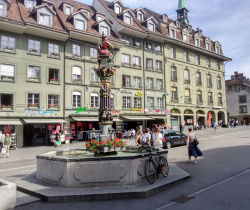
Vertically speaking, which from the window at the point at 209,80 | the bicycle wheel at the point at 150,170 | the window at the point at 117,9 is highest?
the window at the point at 117,9

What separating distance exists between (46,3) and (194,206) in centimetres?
2732

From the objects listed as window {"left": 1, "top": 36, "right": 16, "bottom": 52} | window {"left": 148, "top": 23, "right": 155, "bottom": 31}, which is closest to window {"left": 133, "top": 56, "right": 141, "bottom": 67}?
window {"left": 148, "top": 23, "right": 155, "bottom": 31}

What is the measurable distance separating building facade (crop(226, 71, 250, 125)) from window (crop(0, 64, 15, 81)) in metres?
53.7

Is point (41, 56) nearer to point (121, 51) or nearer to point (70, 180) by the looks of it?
point (121, 51)

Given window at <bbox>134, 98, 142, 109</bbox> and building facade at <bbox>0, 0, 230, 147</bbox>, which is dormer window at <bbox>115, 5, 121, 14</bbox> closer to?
building facade at <bbox>0, 0, 230, 147</bbox>

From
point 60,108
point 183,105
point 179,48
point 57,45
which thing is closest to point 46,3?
point 57,45

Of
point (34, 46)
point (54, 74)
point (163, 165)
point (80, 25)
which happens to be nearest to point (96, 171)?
point (163, 165)

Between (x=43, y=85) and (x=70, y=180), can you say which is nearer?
(x=70, y=180)

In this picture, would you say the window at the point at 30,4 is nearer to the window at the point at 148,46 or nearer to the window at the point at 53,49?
the window at the point at 53,49

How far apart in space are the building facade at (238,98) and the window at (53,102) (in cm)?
4884

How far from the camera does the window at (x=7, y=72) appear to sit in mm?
23844

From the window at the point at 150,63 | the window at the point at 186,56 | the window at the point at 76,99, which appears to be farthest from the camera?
the window at the point at 186,56

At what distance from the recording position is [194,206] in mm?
5984

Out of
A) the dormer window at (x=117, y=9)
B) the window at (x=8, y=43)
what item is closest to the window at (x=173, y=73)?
the dormer window at (x=117, y=9)
